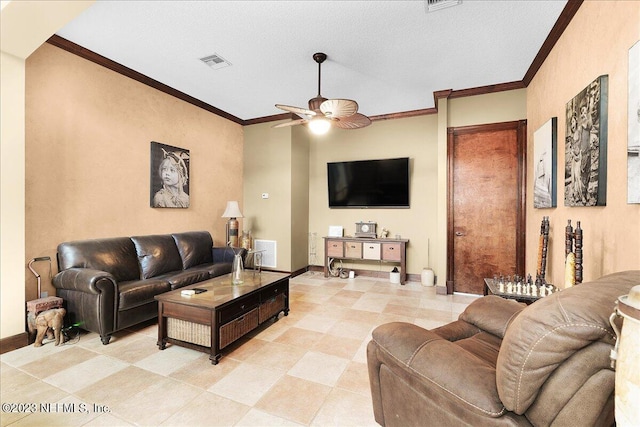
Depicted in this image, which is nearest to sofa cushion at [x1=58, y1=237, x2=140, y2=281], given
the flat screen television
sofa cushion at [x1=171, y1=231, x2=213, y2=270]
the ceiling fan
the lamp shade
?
sofa cushion at [x1=171, y1=231, x2=213, y2=270]

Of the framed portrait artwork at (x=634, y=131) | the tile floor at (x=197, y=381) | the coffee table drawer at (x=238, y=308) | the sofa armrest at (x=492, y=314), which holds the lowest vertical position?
the tile floor at (x=197, y=381)

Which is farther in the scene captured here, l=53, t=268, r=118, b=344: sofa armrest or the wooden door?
the wooden door

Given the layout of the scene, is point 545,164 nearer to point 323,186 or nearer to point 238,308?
point 238,308

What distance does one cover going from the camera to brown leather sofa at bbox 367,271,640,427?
0.87 meters

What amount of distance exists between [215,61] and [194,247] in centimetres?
256

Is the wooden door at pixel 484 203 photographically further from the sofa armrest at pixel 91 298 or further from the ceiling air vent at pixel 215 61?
the sofa armrest at pixel 91 298

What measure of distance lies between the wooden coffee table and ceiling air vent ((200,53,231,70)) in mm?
2619

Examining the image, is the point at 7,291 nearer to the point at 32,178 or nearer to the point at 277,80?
the point at 32,178

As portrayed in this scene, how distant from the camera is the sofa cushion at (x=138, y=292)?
2.87 metres

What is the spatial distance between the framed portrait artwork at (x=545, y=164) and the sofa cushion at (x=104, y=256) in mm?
4719

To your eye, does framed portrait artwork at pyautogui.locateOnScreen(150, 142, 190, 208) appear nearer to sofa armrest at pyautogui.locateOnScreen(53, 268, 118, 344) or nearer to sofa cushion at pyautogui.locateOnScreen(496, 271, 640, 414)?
sofa armrest at pyautogui.locateOnScreen(53, 268, 118, 344)

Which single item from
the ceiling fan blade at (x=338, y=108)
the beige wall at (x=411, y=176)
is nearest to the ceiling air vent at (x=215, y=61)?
the ceiling fan blade at (x=338, y=108)

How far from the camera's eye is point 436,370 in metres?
1.24

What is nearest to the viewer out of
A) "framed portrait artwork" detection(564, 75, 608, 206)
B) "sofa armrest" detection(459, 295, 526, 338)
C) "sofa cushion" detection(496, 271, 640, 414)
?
"sofa cushion" detection(496, 271, 640, 414)
